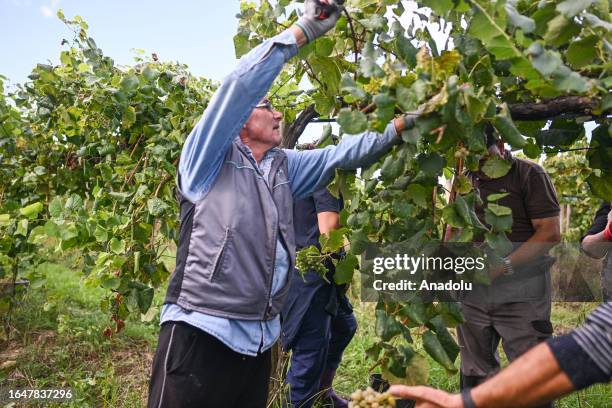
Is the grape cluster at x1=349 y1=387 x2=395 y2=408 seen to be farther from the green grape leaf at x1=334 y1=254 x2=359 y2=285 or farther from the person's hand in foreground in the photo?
the green grape leaf at x1=334 y1=254 x2=359 y2=285

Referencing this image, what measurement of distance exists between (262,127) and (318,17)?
0.51 m

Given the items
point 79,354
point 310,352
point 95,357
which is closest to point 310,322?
point 310,352

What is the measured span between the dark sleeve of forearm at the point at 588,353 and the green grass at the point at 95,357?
5.45 ft

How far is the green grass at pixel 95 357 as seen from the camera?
300cm

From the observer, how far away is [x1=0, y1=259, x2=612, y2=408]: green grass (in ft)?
9.86

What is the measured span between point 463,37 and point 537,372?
799 mm

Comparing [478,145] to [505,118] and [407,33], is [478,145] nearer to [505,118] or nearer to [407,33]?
[505,118]

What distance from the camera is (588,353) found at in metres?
0.98

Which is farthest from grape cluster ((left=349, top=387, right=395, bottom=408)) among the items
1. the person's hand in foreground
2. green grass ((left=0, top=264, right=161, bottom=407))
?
green grass ((left=0, top=264, right=161, bottom=407))

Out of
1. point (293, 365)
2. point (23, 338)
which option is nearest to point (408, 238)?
point (293, 365)

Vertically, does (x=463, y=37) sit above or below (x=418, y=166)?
above

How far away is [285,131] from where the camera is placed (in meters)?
2.49

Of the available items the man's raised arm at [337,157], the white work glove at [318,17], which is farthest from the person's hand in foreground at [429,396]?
the white work glove at [318,17]

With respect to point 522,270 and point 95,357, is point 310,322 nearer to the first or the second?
point 522,270
